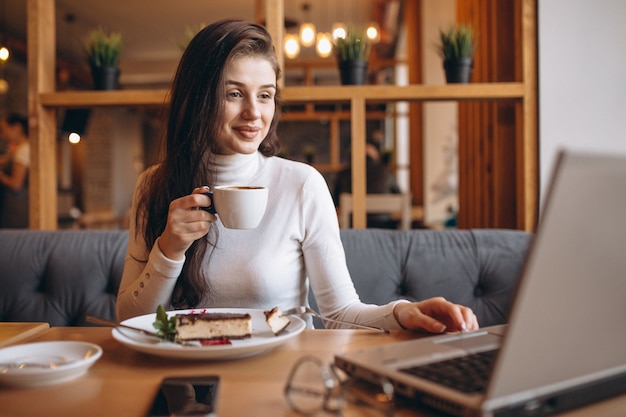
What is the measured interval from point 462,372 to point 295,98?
150cm

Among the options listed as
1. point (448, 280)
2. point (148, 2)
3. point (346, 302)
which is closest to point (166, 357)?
point (346, 302)

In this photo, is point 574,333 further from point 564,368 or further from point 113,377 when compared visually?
point 113,377

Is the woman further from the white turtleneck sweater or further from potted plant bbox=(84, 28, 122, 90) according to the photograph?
potted plant bbox=(84, 28, 122, 90)

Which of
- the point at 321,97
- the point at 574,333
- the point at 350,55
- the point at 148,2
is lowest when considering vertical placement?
the point at 574,333

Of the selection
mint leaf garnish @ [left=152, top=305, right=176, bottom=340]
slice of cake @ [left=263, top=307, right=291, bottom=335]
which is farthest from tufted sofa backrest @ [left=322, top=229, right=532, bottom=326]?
mint leaf garnish @ [left=152, top=305, right=176, bottom=340]

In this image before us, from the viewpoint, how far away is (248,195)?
100 cm

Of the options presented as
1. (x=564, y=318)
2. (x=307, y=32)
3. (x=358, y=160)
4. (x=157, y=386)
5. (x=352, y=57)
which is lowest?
(x=157, y=386)

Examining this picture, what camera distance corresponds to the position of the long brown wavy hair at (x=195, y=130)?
1.29 meters

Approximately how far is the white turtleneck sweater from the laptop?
0.63 m

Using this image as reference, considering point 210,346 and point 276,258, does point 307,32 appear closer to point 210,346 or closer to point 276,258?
point 276,258

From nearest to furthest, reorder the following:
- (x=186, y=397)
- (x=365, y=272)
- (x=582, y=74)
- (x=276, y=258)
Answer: (x=186, y=397)
(x=276, y=258)
(x=365, y=272)
(x=582, y=74)

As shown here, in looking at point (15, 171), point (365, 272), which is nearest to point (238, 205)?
point (365, 272)

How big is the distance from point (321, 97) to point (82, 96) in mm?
857

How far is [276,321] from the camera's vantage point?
0.90 meters
